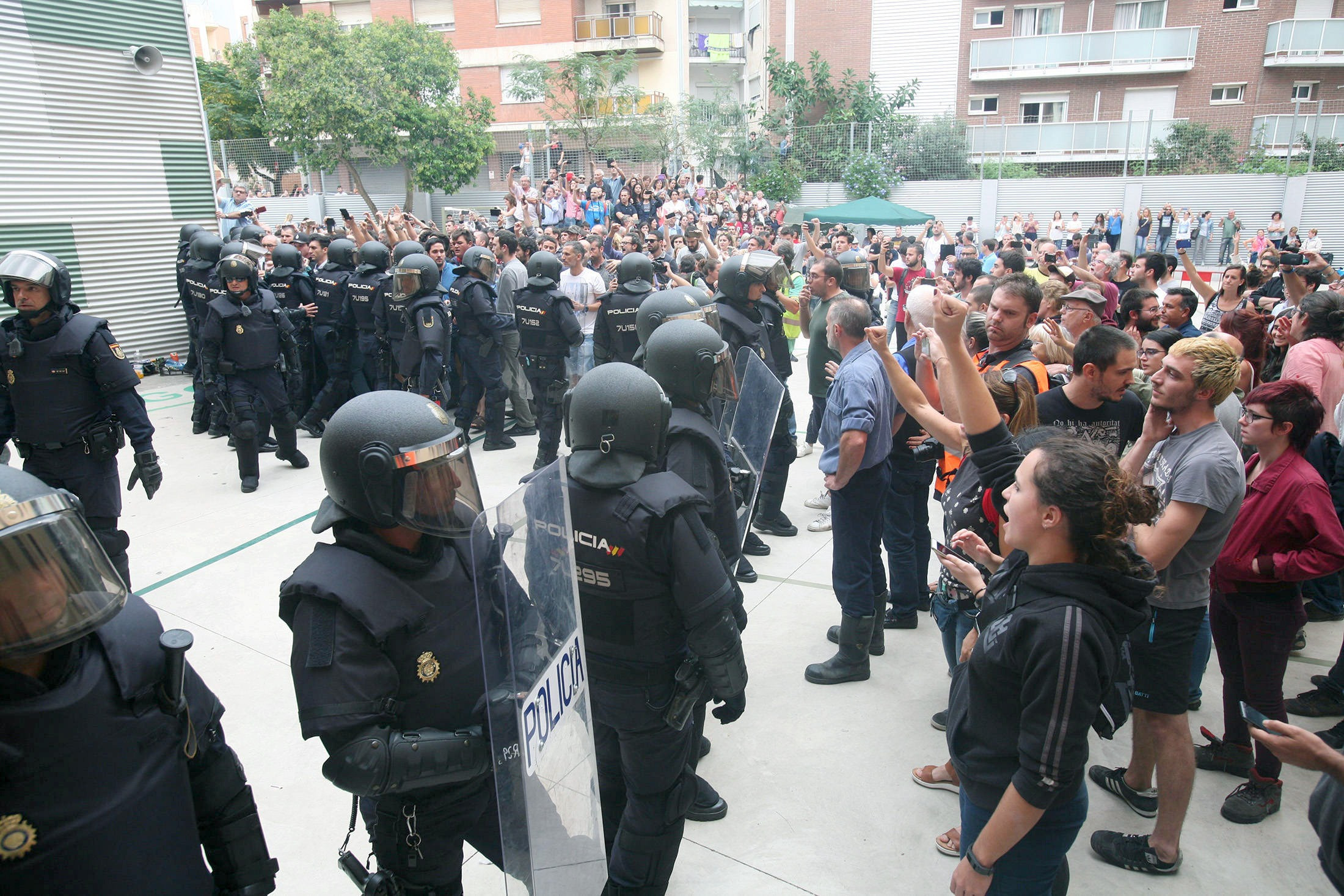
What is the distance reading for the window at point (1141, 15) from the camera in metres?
27.0

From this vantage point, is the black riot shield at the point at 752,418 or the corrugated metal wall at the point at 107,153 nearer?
the black riot shield at the point at 752,418

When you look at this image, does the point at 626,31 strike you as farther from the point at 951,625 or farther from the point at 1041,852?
the point at 1041,852

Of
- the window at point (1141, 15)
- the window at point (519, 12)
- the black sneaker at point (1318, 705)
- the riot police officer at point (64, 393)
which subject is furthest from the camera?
the window at point (519, 12)

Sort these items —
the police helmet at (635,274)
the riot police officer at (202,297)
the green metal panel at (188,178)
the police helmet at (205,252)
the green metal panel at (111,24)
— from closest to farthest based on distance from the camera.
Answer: the police helmet at (635,274), the riot police officer at (202,297), the police helmet at (205,252), the green metal panel at (111,24), the green metal panel at (188,178)

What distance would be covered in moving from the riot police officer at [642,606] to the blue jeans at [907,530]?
208cm

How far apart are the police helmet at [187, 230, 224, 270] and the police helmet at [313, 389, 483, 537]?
748 centimetres

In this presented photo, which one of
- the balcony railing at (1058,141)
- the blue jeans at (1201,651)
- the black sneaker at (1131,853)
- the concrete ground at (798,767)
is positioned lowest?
the concrete ground at (798,767)

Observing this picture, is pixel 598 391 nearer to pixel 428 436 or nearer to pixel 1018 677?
pixel 428 436

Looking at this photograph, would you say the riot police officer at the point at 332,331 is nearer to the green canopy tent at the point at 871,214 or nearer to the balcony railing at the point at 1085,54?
the green canopy tent at the point at 871,214

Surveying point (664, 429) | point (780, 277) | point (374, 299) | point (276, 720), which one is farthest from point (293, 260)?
point (664, 429)

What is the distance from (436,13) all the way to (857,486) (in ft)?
117

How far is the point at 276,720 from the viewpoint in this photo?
395 cm

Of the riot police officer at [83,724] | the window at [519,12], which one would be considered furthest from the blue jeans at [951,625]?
the window at [519,12]

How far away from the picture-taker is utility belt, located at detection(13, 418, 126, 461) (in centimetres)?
445
